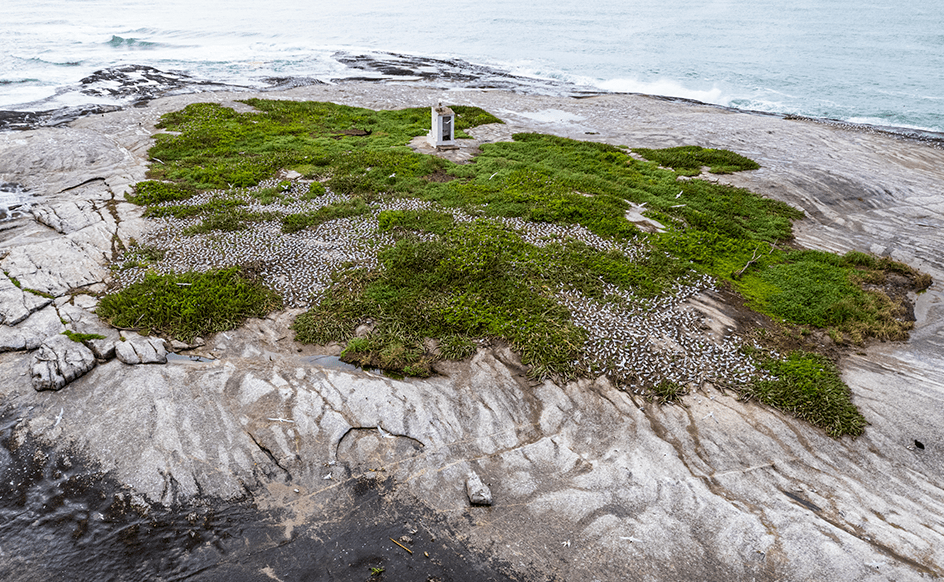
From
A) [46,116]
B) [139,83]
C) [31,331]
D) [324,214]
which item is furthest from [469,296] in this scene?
[139,83]

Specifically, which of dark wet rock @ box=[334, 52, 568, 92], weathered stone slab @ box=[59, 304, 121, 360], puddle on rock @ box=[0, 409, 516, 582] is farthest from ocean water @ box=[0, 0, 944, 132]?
puddle on rock @ box=[0, 409, 516, 582]

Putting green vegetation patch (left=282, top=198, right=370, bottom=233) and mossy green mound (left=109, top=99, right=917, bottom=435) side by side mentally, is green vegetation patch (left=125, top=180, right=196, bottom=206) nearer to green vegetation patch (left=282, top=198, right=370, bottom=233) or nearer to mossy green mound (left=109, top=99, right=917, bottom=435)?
mossy green mound (left=109, top=99, right=917, bottom=435)

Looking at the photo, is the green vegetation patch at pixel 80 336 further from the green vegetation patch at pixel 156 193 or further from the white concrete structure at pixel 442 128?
the white concrete structure at pixel 442 128

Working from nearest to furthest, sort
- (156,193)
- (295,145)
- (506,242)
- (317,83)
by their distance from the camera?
(506,242), (156,193), (295,145), (317,83)

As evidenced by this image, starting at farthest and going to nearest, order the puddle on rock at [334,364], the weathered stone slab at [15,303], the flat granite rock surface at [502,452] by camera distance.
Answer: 1. the weathered stone slab at [15,303]
2. the puddle on rock at [334,364]
3. the flat granite rock surface at [502,452]

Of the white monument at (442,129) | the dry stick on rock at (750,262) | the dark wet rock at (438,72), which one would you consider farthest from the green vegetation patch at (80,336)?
the dark wet rock at (438,72)

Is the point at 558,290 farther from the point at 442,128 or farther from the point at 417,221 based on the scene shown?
the point at 442,128

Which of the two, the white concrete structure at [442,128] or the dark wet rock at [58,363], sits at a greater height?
the white concrete structure at [442,128]
